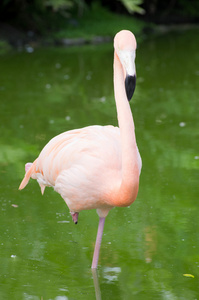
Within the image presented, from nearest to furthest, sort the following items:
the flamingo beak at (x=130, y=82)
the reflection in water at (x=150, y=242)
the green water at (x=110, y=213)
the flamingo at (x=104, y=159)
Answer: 1. the flamingo beak at (x=130, y=82)
2. the flamingo at (x=104, y=159)
3. the green water at (x=110, y=213)
4. the reflection in water at (x=150, y=242)

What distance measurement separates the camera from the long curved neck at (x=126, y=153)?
10.3 ft

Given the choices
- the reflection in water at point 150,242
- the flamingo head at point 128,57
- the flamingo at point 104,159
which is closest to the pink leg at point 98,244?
the flamingo at point 104,159

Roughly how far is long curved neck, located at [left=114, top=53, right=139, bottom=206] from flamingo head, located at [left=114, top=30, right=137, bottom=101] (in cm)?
17

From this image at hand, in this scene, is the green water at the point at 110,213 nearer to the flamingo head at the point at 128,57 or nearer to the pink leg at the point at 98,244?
the pink leg at the point at 98,244

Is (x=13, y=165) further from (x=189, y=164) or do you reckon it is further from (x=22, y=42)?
(x=22, y=42)

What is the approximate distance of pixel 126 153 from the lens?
10.3 feet

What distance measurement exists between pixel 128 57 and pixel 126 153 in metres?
0.50

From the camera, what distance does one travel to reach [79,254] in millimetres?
3990

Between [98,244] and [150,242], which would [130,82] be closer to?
[98,244]

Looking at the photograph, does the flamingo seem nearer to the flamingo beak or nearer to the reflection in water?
the flamingo beak

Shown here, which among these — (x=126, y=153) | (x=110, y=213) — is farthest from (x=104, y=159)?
(x=110, y=213)

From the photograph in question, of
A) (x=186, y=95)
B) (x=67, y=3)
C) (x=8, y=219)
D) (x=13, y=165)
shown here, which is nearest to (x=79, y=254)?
(x=8, y=219)

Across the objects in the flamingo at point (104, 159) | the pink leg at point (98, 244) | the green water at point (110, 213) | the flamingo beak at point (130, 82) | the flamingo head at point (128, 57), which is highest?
the flamingo head at point (128, 57)

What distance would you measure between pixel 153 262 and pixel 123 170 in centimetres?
98
